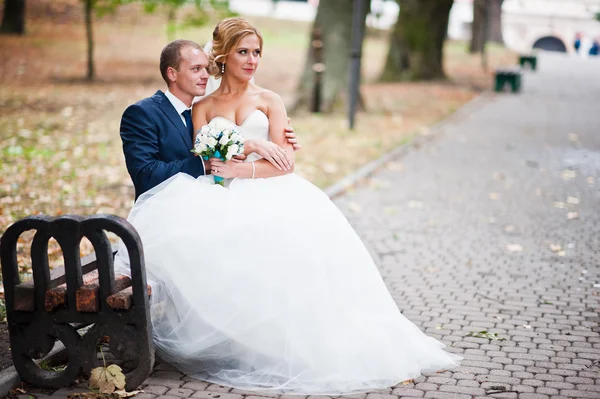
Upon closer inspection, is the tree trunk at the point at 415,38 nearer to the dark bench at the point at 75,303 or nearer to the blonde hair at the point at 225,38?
the blonde hair at the point at 225,38

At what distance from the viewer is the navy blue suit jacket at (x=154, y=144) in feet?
16.9

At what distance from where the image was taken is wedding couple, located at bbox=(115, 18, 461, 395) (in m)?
4.83

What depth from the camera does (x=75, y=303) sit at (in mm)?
4586

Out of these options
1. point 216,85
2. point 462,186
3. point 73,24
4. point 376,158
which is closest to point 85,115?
point 376,158

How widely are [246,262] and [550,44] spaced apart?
98364 mm

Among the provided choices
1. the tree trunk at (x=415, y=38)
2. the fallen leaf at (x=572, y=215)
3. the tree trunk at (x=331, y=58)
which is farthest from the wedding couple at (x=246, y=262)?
the tree trunk at (x=415, y=38)

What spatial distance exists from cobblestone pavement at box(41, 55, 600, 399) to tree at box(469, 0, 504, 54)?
26.3 meters

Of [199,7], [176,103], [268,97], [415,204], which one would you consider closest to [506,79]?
Answer: [199,7]

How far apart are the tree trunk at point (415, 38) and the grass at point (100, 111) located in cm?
92

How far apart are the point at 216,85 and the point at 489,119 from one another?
52.6ft

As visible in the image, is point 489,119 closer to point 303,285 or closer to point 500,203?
point 500,203

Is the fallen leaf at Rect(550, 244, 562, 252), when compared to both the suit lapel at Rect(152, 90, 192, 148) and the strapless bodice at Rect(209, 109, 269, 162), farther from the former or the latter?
the suit lapel at Rect(152, 90, 192, 148)

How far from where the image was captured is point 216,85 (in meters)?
5.76

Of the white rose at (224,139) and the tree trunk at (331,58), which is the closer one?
the white rose at (224,139)
